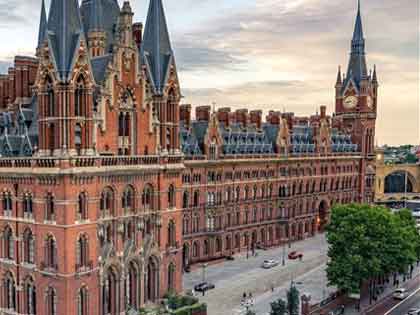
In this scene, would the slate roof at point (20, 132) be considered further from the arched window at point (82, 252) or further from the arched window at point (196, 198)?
the arched window at point (196, 198)

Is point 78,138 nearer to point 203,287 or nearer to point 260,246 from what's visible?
point 203,287

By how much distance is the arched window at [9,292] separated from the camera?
61.0 meters

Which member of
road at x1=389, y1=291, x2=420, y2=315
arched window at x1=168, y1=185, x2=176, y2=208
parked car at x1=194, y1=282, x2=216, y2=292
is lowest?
road at x1=389, y1=291, x2=420, y2=315

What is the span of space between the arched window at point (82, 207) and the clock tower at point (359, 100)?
98.1 meters

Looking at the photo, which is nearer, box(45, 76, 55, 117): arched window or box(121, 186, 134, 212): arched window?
box(45, 76, 55, 117): arched window

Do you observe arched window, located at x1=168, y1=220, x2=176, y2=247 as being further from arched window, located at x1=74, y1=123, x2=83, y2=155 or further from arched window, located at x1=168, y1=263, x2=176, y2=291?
arched window, located at x1=74, y1=123, x2=83, y2=155

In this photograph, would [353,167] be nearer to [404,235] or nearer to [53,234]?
[404,235]

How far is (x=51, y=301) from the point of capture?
55.4m

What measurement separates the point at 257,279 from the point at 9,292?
39.8 m

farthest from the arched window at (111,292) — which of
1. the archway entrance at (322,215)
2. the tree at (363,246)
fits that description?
the archway entrance at (322,215)

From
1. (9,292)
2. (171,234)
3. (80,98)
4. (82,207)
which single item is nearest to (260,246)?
(171,234)

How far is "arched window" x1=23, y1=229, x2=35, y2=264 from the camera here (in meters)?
58.0

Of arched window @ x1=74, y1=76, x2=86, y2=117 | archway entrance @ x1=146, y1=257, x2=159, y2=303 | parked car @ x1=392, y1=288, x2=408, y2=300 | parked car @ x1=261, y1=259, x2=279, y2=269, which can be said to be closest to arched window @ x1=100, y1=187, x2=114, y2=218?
arched window @ x1=74, y1=76, x2=86, y2=117

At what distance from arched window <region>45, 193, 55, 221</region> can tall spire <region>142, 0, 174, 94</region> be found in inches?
823
